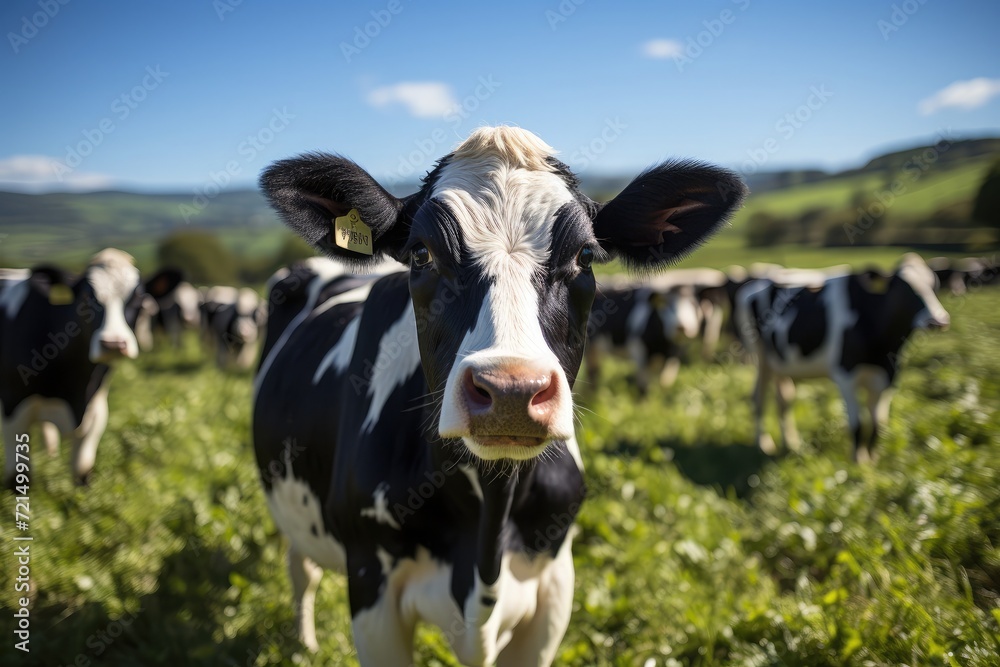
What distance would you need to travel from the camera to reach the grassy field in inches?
129

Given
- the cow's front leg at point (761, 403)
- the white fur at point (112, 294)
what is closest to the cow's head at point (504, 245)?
the white fur at point (112, 294)

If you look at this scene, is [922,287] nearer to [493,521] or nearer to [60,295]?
[493,521]

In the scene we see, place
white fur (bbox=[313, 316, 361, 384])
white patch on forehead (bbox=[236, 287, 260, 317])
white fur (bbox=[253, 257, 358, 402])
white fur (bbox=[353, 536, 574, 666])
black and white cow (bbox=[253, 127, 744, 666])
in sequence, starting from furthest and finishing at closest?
white patch on forehead (bbox=[236, 287, 260, 317]), white fur (bbox=[253, 257, 358, 402]), white fur (bbox=[313, 316, 361, 384]), white fur (bbox=[353, 536, 574, 666]), black and white cow (bbox=[253, 127, 744, 666])

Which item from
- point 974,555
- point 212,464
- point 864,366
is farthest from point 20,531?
point 864,366

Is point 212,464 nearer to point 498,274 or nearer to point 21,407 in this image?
point 21,407

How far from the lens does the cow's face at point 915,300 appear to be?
7.14m

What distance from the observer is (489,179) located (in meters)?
2.13

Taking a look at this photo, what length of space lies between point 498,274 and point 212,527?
3912 millimetres

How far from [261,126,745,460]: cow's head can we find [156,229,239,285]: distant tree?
186 ft

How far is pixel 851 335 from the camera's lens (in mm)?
7613

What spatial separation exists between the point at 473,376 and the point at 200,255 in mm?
64511

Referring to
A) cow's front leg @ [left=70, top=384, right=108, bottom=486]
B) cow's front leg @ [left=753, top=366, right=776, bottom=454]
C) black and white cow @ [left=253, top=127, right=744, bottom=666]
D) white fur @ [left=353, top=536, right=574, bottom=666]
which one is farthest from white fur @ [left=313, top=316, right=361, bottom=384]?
cow's front leg @ [left=753, top=366, right=776, bottom=454]

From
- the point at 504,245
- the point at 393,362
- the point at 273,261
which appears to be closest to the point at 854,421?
the point at 393,362

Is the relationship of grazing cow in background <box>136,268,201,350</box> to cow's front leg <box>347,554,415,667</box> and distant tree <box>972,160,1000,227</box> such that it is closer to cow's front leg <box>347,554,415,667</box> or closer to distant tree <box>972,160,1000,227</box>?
cow's front leg <box>347,554,415,667</box>
